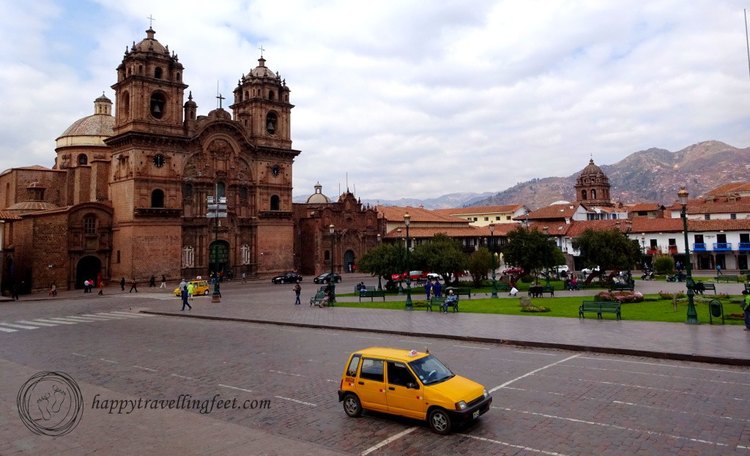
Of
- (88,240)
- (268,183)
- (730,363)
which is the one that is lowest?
(730,363)

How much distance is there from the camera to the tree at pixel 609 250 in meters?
38.1

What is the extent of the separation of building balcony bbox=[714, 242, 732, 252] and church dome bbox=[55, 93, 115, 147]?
74.5 metres

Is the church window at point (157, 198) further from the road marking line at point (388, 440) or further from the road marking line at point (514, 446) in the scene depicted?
the road marking line at point (514, 446)

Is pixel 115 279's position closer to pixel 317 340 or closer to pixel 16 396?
pixel 317 340

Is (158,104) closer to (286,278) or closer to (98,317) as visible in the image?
(286,278)

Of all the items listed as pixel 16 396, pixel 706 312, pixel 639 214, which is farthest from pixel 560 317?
pixel 639 214

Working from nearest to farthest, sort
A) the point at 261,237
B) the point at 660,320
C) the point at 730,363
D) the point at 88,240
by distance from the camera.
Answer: the point at 730,363, the point at 660,320, the point at 88,240, the point at 261,237

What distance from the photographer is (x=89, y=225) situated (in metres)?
48.8

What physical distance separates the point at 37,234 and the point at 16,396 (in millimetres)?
38645

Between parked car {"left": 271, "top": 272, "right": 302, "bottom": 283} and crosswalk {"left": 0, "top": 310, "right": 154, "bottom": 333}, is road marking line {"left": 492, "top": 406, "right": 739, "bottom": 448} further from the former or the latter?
parked car {"left": 271, "top": 272, "right": 302, "bottom": 283}

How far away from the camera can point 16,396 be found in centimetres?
1195

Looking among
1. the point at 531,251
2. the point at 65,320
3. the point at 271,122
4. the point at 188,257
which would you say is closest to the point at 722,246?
the point at 531,251

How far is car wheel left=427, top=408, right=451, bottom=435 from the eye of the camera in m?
8.98

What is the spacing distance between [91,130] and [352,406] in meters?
66.2
